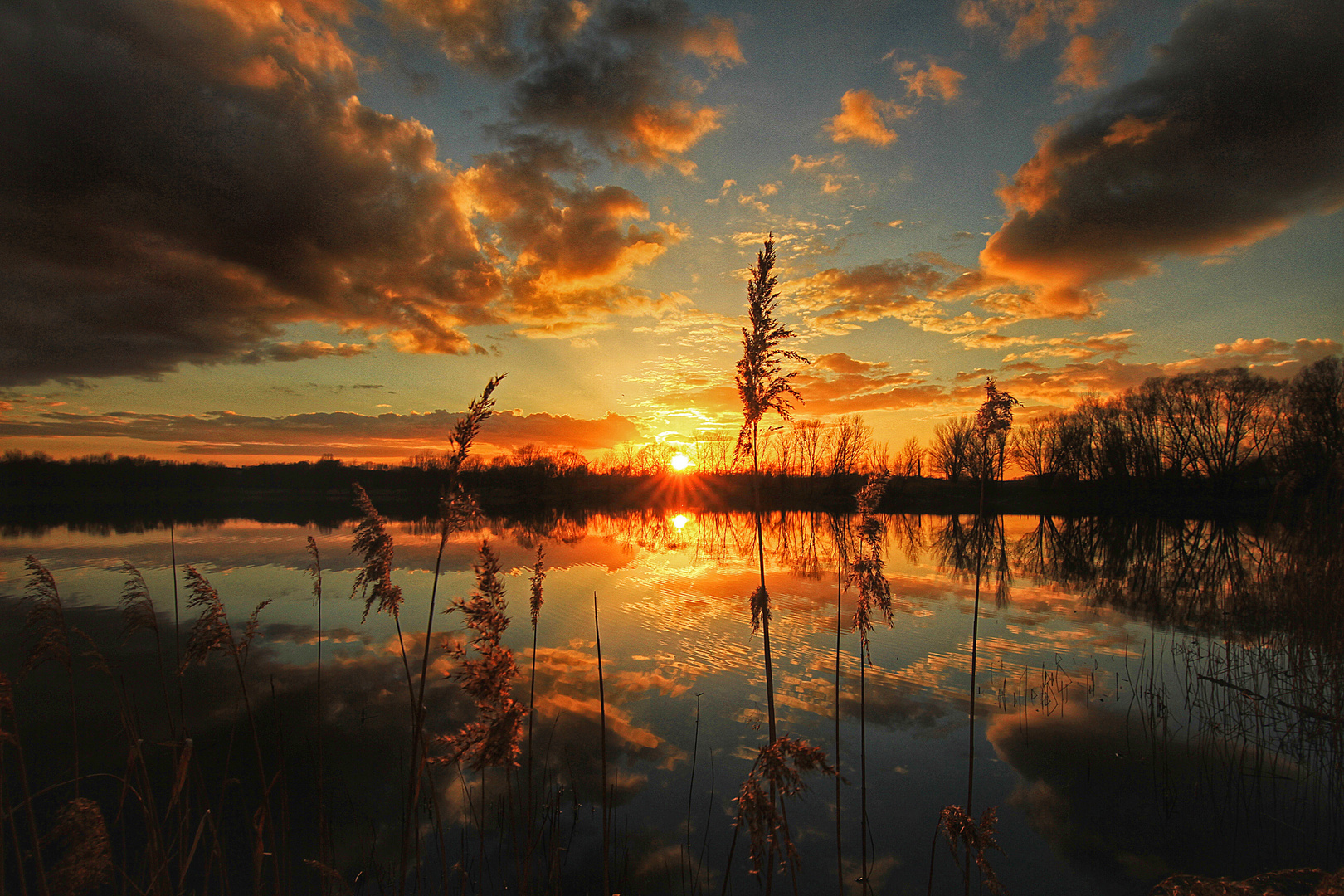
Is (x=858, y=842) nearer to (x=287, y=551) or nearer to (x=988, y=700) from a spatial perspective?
(x=988, y=700)

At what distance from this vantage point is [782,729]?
294 inches

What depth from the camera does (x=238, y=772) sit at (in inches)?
250

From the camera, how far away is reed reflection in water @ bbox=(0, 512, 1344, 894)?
196 inches

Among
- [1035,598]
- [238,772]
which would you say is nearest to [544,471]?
[1035,598]

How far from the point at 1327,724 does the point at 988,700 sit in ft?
12.2

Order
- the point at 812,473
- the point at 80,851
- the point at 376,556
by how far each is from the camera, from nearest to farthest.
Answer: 1. the point at 80,851
2. the point at 376,556
3. the point at 812,473

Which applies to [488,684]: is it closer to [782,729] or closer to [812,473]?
[782,729]

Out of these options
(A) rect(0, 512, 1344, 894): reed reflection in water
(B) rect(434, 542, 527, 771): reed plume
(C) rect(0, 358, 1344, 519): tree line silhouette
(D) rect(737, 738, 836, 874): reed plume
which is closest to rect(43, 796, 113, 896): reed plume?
(A) rect(0, 512, 1344, 894): reed reflection in water

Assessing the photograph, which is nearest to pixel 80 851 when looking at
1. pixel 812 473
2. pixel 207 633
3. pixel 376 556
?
pixel 207 633

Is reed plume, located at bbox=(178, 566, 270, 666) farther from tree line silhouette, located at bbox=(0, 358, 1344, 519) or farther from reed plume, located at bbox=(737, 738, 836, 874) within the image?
tree line silhouette, located at bbox=(0, 358, 1344, 519)

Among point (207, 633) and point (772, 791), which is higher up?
point (207, 633)

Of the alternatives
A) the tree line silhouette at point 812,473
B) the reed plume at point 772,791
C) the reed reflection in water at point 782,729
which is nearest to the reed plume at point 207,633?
the reed reflection in water at point 782,729

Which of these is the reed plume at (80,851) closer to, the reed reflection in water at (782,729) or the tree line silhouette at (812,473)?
the reed reflection in water at (782,729)

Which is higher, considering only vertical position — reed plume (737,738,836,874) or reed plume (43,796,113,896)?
reed plume (737,738,836,874)
